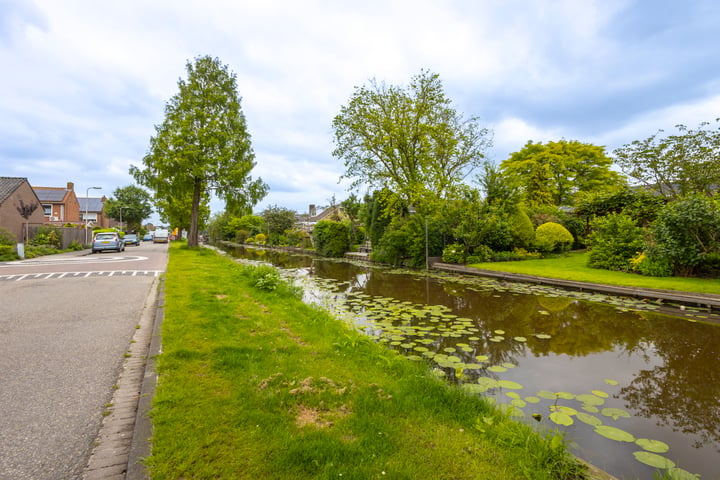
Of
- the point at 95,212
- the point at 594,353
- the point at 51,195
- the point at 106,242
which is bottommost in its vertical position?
the point at 594,353

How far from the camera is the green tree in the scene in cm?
5550

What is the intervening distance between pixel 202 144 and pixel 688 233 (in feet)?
78.3

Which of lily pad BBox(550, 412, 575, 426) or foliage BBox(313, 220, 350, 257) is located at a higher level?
foliage BBox(313, 220, 350, 257)

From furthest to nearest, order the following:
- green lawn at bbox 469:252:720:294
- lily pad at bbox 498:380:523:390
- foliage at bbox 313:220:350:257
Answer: foliage at bbox 313:220:350:257 < green lawn at bbox 469:252:720:294 < lily pad at bbox 498:380:523:390

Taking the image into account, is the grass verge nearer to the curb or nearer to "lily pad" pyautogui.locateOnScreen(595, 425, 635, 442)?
the curb

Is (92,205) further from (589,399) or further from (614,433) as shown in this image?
(614,433)

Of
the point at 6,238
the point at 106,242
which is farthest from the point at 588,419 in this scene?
the point at 106,242

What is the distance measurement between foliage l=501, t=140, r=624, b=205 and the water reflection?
28.9 m

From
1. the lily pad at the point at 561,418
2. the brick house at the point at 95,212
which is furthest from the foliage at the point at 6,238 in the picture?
the brick house at the point at 95,212

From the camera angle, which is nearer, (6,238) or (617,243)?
(617,243)

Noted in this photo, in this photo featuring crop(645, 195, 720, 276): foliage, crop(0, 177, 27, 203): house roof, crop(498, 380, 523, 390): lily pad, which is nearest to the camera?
crop(498, 380, 523, 390): lily pad

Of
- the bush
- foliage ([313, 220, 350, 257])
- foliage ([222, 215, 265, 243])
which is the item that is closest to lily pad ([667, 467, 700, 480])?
the bush

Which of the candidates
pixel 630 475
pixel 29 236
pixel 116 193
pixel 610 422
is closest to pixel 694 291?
pixel 610 422

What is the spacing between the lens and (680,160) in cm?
1905
